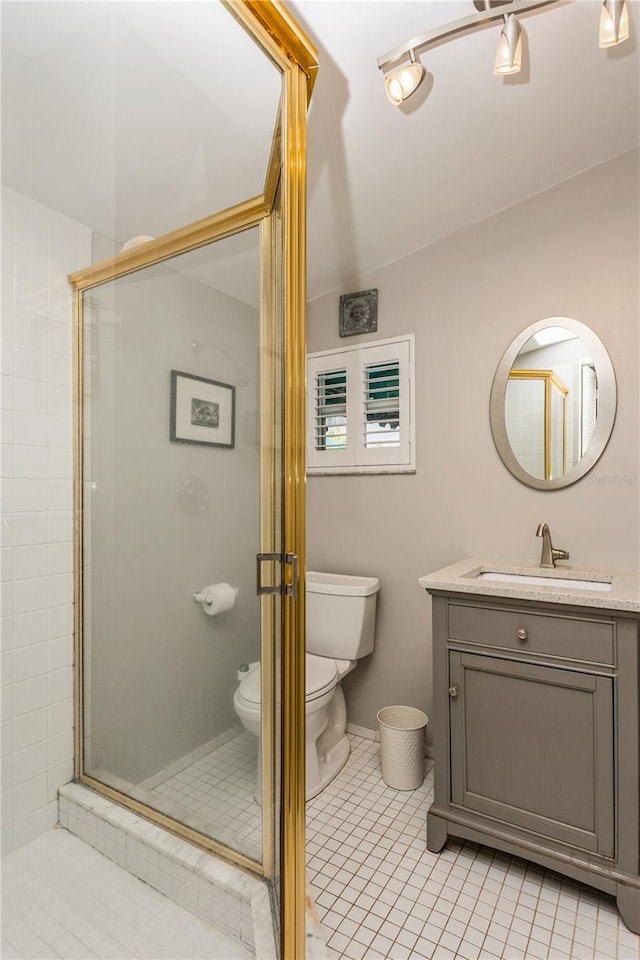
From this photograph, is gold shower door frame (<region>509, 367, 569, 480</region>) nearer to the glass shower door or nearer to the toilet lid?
the toilet lid

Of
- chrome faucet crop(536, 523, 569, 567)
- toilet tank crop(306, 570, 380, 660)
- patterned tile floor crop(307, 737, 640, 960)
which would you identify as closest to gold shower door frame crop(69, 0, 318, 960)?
patterned tile floor crop(307, 737, 640, 960)

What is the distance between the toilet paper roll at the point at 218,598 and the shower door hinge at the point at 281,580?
0.23 feet

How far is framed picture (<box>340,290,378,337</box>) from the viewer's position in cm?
241

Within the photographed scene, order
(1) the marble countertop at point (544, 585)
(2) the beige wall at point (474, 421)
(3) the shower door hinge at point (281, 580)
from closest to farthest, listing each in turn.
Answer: (3) the shower door hinge at point (281, 580) → (1) the marble countertop at point (544, 585) → (2) the beige wall at point (474, 421)

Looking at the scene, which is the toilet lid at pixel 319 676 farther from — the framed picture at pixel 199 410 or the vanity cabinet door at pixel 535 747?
the framed picture at pixel 199 410

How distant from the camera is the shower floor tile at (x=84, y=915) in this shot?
3.27 ft

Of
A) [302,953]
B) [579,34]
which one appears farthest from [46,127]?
[302,953]

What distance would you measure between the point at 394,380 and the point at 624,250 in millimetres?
966

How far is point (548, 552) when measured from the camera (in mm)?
1915

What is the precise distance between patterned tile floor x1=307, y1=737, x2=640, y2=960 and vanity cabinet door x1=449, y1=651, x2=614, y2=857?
167 mm

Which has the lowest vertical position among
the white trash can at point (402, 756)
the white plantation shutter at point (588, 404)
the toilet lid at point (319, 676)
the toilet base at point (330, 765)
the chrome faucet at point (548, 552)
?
the toilet base at point (330, 765)

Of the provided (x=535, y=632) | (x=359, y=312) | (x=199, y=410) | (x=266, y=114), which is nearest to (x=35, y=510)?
(x=199, y=410)

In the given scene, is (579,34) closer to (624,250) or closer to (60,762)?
(624,250)

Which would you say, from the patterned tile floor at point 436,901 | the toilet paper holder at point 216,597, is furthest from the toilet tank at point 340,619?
the toilet paper holder at point 216,597
